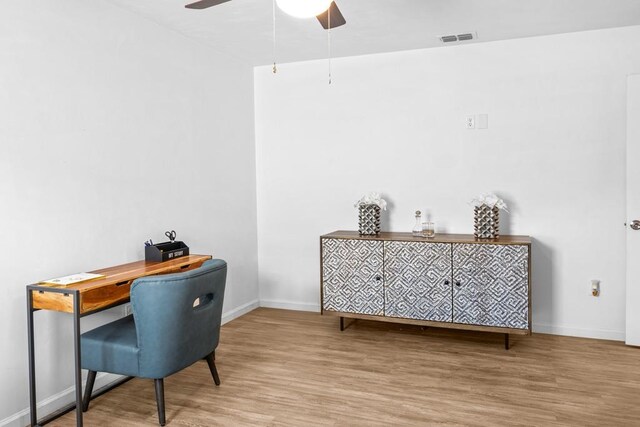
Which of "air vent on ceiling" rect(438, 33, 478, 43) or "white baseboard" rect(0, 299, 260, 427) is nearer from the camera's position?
"white baseboard" rect(0, 299, 260, 427)

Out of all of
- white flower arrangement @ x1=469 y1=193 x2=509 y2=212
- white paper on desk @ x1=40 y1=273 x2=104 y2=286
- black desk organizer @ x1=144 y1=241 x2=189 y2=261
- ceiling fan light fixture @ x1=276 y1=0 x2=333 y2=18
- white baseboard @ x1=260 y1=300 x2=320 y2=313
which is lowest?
white baseboard @ x1=260 y1=300 x2=320 y2=313

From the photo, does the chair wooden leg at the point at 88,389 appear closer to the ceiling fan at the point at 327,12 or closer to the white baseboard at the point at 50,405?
the white baseboard at the point at 50,405

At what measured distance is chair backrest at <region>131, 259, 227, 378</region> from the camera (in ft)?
8.21

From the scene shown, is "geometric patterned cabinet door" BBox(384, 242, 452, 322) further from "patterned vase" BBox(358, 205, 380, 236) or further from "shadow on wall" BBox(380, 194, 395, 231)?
"shadow on wall" BBox(380, 194, 395, 231)

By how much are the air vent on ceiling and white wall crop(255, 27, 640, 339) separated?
184 mm

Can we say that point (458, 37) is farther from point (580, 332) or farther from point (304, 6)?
point (580, 332)

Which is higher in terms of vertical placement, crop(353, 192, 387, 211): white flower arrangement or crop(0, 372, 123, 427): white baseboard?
crop(353, 192, 387, 211): white flower arrangement

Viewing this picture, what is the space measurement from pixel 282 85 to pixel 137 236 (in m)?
2.20

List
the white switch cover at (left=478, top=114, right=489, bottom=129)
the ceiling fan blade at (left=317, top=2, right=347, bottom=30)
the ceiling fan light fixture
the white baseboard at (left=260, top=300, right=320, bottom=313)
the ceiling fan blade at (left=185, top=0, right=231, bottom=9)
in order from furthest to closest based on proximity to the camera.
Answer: the white baseboard at (left=260, top=300, right=320, bottom=313), the white switch cover at (left=478, top=114, right=489, bottom=129), the ceiling fan blade at (left=317, top=2, right=347, bottom=30), the ceiling fan blade at (left=185, top=0, right=231, bottom=9), the ceiling fan light fixture

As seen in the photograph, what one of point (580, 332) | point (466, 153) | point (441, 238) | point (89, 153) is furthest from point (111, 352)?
point (580, 332)

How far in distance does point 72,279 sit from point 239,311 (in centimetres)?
216

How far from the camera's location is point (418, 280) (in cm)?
386

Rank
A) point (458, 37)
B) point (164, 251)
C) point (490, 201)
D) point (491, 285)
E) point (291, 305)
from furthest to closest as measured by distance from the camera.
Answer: point (291, 305) < point (458, 37) < point (490, 201) < point (491, 285) < point (164, 251)

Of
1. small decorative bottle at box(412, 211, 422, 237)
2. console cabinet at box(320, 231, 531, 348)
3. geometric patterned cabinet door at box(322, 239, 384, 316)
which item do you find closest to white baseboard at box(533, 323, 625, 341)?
console cabinet at box(320, 231, 531, 348)
